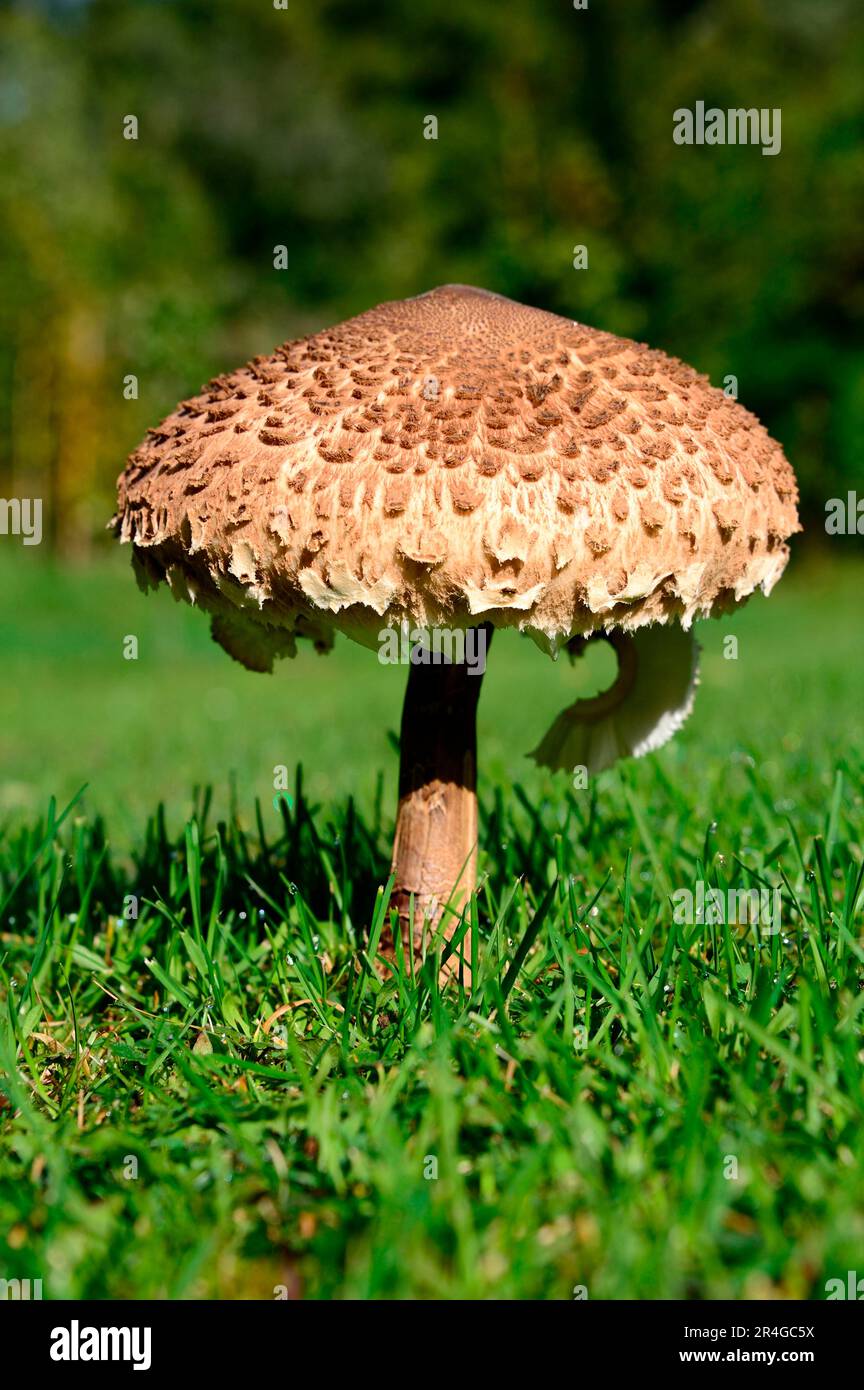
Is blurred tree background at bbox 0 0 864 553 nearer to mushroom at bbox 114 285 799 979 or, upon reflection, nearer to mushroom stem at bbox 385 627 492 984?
mushroom stem at bbox 385 627 492 984

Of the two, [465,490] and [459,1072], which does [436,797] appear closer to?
[459,1072]

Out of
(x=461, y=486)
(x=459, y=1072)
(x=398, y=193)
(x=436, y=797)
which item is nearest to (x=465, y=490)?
(x=461, y=486)

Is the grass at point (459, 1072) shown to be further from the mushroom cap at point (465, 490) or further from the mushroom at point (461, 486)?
the mushroom cap at point (465, 490)

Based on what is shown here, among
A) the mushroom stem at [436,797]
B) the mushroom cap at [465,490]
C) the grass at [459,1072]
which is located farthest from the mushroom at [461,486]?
the grass at [459,1072]

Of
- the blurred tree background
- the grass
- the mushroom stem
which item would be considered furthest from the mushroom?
the blurred tree background

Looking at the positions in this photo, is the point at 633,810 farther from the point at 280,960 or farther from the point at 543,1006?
the point at 280,960
